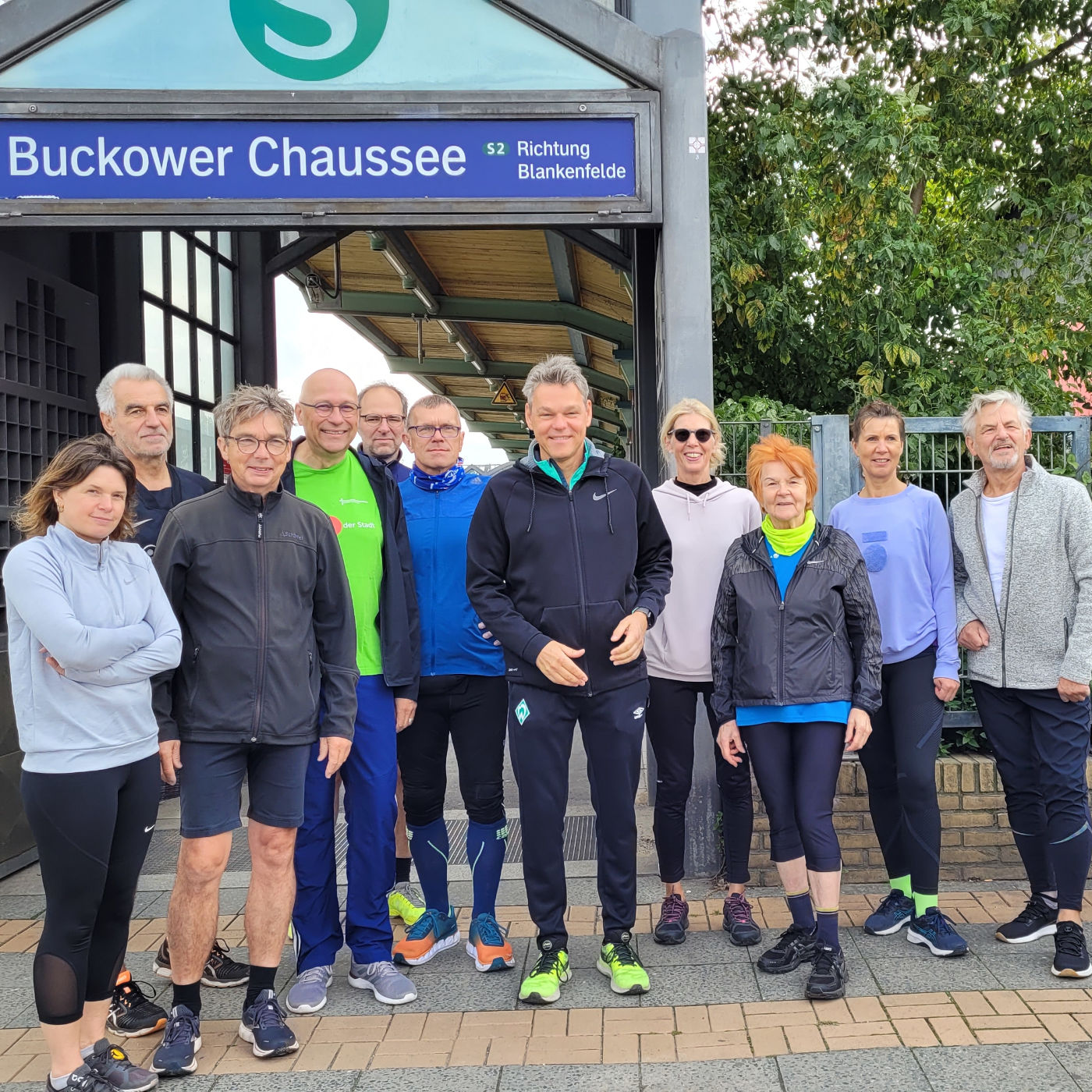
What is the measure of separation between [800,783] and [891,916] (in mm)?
857

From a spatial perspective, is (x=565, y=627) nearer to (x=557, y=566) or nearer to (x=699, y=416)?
(x=557, y=566)

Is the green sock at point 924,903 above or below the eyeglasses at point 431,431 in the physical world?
below

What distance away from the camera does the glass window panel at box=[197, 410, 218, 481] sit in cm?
813

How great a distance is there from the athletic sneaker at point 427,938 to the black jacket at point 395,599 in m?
0.90

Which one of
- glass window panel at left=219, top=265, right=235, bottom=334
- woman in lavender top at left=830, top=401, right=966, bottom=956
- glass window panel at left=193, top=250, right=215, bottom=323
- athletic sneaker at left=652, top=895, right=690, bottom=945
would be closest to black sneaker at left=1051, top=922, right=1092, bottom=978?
woman in lavender top at left=830, top=401, right=966, bottom=956

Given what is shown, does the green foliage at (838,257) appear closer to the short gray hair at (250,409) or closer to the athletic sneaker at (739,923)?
the athletic sneaker at (739,923)

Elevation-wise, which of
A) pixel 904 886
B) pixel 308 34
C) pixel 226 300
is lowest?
pixel 904 886

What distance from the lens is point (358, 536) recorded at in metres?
3.98

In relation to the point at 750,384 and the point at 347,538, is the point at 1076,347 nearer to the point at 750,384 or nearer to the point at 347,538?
the point at 750,384

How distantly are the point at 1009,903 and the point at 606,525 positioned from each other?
233cm

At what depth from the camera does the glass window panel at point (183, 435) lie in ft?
25.0

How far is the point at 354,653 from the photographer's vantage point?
12.4 ft

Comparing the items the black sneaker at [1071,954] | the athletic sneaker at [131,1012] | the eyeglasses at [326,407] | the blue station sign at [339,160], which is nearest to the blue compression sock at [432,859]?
the athletic sneaker at [131,1012]

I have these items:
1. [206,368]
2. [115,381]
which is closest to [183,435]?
[206,368]
